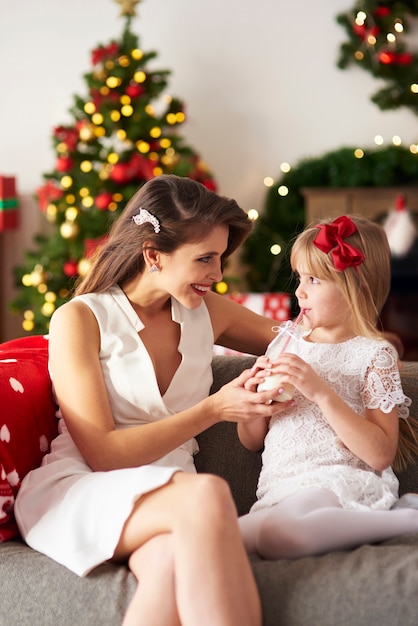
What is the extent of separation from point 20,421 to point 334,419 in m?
0.71

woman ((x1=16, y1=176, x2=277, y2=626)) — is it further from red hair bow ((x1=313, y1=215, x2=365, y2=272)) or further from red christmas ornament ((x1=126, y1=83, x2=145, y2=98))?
red christmas ornament ((x1=126, y1=83, x2=145, y2=98))

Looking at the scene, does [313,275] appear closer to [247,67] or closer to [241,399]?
[241,399]

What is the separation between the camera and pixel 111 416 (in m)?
2.00

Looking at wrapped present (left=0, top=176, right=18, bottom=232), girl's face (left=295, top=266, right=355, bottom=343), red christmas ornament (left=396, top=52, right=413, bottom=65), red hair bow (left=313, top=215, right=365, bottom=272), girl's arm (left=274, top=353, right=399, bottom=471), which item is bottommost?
wrapped present (left=0, top=176, right=18, bottom=232)

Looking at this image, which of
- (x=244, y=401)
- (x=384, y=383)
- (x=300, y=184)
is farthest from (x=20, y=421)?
(x=300, y=184)

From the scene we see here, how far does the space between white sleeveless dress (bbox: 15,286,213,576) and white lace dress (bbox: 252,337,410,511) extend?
243 millimetres

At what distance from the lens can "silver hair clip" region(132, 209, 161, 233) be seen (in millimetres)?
2111

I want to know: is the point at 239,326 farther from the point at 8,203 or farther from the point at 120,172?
the point at 8,203

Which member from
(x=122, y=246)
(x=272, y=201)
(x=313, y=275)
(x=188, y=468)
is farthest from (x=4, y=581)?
(x=272, y=201)

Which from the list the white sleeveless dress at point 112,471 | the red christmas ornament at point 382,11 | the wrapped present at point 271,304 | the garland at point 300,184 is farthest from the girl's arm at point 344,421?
the red christmas ornament at point 382,11

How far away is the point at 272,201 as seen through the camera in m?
5.50

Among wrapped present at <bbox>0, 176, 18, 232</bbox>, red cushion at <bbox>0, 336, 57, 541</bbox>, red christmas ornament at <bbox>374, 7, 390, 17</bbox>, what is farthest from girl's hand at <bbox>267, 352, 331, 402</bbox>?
red christmas ornament at <bbox>374, 7, 390, 17</bbox>

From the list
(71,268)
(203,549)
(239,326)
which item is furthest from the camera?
(71,268)

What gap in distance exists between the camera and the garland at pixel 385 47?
527 cm
